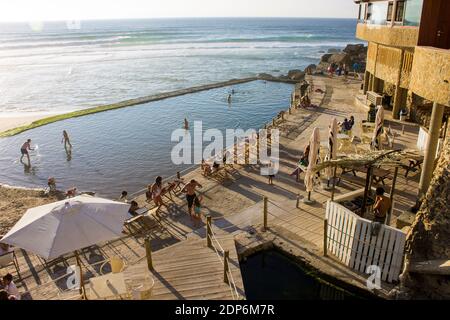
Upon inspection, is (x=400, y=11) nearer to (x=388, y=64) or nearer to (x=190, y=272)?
(x=388, y=64)

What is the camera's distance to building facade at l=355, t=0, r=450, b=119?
9.24 metres

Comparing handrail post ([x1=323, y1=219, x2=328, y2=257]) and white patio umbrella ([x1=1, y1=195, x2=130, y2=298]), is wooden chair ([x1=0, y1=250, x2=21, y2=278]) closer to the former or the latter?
white patio umbrella ([x1=1, y1=195, x2=130, y2=298])

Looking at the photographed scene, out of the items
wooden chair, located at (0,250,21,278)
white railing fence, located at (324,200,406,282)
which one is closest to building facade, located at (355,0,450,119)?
white railing fence, located at (324,200,406,282)

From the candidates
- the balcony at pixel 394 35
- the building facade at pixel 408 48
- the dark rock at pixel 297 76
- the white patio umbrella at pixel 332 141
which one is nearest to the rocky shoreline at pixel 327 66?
the dark rock at pixel 297 76

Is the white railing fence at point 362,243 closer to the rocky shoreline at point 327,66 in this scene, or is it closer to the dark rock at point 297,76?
the rocky shoreline at point 327,66

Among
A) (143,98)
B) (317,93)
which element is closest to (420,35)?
(317,93)

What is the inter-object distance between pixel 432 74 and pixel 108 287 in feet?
31.3

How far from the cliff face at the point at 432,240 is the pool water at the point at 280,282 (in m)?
1.35

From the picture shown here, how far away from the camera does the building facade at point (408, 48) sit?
924 centimetres

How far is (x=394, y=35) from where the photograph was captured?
1952 centimetres

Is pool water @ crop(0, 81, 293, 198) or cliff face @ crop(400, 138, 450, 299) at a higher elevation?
cliff face @ crop(400, 138, 450, 299)

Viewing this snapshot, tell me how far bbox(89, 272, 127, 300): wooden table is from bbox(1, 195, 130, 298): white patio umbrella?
34.4 inches

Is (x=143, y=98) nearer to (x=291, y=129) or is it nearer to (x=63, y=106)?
(x=63, y=106)

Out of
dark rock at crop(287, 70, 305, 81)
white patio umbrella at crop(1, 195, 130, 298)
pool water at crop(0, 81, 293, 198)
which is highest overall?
white patio umbrella at crop(1, 195, 130, 298)
